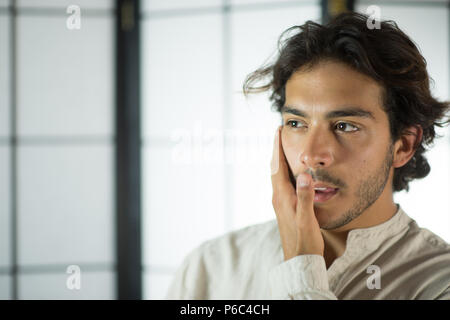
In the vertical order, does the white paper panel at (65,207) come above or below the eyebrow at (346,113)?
below

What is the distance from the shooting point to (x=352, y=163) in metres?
0.56

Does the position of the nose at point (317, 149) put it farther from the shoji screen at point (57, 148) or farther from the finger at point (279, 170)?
the shoji screen at point (57, 148)

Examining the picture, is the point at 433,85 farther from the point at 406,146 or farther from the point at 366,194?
the point at 366,194

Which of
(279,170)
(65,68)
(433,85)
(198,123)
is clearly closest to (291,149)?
(279,170)

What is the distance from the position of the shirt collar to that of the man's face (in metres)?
0.03

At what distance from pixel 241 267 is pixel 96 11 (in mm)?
1210

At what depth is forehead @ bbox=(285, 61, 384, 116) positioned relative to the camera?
0.55 metres

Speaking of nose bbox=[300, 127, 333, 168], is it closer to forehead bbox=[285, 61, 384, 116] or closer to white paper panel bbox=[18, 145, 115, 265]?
forehead bbox=[285, 61, 384, 116]

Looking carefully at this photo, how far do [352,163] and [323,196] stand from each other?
0.21 ft

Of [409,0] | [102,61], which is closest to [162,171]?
[102,61]

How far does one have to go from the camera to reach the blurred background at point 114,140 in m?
1.43

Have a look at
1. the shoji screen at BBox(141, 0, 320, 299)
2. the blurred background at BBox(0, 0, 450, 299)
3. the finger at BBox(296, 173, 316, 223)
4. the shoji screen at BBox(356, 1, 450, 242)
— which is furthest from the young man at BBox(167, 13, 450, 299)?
the blurred background at BBox(0, 0, 450, 299)

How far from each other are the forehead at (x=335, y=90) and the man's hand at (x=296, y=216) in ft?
0.36

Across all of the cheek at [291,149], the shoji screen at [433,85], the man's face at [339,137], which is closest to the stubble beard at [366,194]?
the man's face at [339,137]
